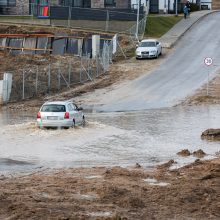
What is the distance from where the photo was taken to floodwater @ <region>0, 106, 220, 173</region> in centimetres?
2636

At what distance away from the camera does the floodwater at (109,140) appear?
86.5 feet

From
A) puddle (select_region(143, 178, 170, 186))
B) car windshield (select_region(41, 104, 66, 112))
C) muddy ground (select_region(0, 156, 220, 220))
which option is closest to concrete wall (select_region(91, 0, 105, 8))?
car windshield (select_region(41, 104, 66, 112))

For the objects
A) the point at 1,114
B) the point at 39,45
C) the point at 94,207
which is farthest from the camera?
the point at 39,45

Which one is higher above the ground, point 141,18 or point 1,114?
point 141,18

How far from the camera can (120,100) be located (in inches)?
1822

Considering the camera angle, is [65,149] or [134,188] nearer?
[134,188]

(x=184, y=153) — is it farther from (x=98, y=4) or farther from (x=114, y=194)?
(x=98, y=4)

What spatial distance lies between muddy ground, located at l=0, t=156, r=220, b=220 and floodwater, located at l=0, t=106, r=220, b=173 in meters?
2.63

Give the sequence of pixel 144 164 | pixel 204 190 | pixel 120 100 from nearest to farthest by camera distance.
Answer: pixel 204 190 → pixel 144 164 → pixel 120 100

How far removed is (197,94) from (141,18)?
25529mm

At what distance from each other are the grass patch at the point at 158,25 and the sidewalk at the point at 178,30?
624 millimetres

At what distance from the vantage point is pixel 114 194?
1852 cm

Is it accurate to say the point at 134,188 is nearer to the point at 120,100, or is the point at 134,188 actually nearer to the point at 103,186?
the point at 103,186

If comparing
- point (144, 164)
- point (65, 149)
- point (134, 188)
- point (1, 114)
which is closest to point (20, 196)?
point (134, 188)
